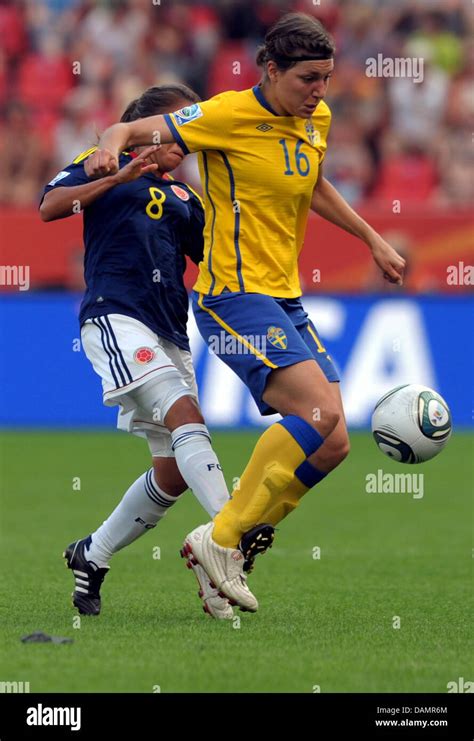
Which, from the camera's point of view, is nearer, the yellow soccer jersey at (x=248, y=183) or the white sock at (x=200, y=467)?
the yellow soccer jersey at (x=248, y=183)

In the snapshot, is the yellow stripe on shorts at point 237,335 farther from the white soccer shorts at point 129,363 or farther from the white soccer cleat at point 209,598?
the white soccer cleat at point 209,598

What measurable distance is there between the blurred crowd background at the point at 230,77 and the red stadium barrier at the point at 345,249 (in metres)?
1.14

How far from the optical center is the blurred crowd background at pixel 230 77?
54.0 feet

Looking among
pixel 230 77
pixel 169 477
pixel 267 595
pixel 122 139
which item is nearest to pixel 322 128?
pixel 122 139

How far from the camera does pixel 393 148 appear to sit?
55.0ft

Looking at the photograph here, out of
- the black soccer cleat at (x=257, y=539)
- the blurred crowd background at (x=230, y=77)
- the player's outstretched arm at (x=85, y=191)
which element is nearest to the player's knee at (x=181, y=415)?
the black soccer cleat at (x=257, y=539)

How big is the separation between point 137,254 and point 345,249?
347 inches

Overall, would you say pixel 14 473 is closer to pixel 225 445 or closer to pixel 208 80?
pixel 225 445

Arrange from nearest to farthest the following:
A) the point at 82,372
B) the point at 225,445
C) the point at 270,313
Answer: the point at 270,313
the point at 225,445
the point at 82,372

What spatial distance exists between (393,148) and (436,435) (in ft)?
36.5

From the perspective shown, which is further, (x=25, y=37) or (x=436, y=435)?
(x=25, y=37)

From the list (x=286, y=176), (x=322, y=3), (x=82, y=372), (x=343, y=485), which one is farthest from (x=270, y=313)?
(x=322, y=3)

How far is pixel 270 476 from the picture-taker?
5.61m

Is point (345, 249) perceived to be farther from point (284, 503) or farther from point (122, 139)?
point (122, 139)
